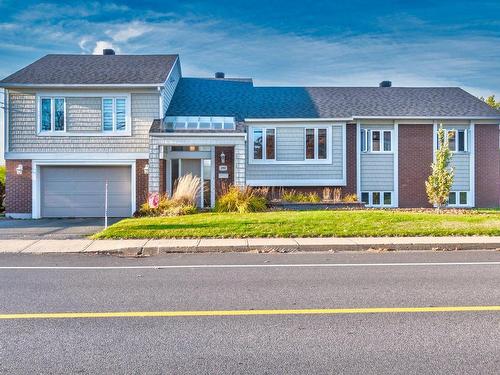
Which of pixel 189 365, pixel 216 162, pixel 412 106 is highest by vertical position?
pixel 412 106

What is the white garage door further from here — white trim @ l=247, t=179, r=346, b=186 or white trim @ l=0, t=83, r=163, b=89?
white trim @ l=247, t=179, r=346, b=186

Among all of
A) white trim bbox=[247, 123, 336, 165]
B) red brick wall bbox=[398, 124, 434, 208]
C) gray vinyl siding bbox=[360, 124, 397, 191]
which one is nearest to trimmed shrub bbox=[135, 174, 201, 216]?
white trim bbox=[247, 123, 336, 165]

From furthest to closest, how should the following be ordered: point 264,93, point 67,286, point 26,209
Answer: point 264,93 < point 26,209 < point 67,286

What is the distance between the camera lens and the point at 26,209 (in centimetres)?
2089

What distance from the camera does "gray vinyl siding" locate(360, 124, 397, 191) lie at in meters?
23.6

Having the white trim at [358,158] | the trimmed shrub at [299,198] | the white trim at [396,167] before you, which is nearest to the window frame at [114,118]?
the trimmed shrub at [299,198]

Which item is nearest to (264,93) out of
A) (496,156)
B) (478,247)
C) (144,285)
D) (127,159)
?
(127,159)

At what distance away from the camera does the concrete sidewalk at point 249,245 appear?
459 inches

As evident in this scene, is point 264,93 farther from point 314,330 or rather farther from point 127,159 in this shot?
point 314,330

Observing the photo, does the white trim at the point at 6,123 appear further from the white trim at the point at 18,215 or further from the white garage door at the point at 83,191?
the white trim at the point at 18,215

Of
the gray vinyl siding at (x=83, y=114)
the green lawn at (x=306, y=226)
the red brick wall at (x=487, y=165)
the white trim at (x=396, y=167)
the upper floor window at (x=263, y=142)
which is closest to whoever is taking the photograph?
the green lawn at (x=306, y=226)

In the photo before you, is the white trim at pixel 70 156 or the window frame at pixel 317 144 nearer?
the white trim at pixel 70 156

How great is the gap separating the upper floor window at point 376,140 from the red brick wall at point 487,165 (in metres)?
4.11

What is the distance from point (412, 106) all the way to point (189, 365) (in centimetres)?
2247
